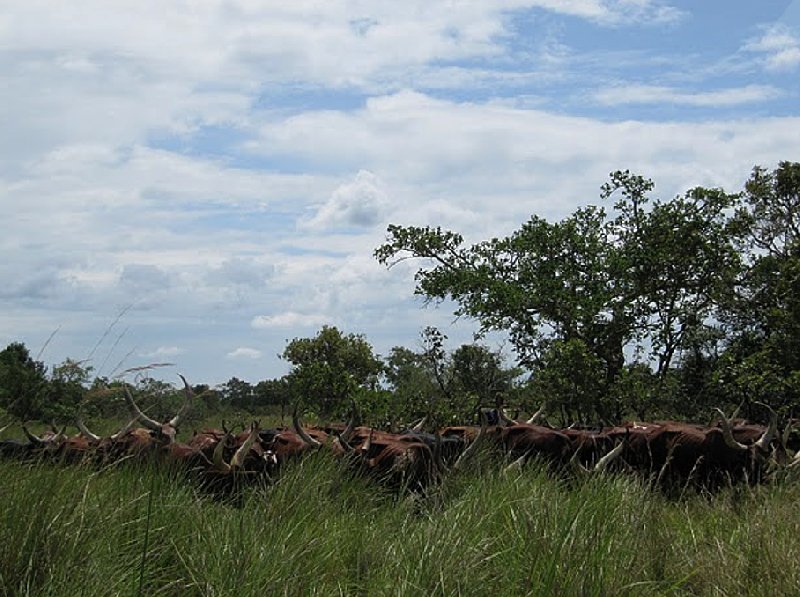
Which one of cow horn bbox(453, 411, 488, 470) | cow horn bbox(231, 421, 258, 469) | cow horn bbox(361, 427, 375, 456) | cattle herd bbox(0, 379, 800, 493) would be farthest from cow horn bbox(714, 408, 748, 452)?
cow horn bbox(231, 421, 258, 469)

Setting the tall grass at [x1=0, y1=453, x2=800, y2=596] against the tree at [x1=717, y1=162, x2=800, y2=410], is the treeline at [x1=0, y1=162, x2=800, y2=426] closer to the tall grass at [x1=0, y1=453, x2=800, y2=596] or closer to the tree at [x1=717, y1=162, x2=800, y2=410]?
the tree at [x1=717, y1=162, x2=800, y2=410]

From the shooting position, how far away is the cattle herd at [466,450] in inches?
375

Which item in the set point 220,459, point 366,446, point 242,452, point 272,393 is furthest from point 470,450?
point 272,393

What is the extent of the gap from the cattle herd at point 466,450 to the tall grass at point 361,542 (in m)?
1.09

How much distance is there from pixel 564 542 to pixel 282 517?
2355 millimetres

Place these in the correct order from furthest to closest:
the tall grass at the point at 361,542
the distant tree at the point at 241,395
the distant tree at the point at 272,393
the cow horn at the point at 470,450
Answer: the distant tree at the point at 241,395, the distant tree at the point at 272,393, the cow horn at the point at 470,450, the tall grass at the point at 361,542

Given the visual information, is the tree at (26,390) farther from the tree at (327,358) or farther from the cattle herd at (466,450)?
the tree at (327,358)

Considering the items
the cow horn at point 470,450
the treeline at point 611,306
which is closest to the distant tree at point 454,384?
the treeline at point 611,306

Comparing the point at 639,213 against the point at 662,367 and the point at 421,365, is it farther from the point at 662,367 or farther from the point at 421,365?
the point at 421,365

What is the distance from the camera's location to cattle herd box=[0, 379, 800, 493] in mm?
9523

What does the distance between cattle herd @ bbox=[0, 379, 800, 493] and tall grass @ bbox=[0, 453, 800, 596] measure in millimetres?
1085

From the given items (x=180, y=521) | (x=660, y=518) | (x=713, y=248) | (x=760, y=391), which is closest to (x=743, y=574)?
(x=660, y=518)

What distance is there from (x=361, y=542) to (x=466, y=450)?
334 centimetres

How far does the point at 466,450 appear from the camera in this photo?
9977 millimetres
